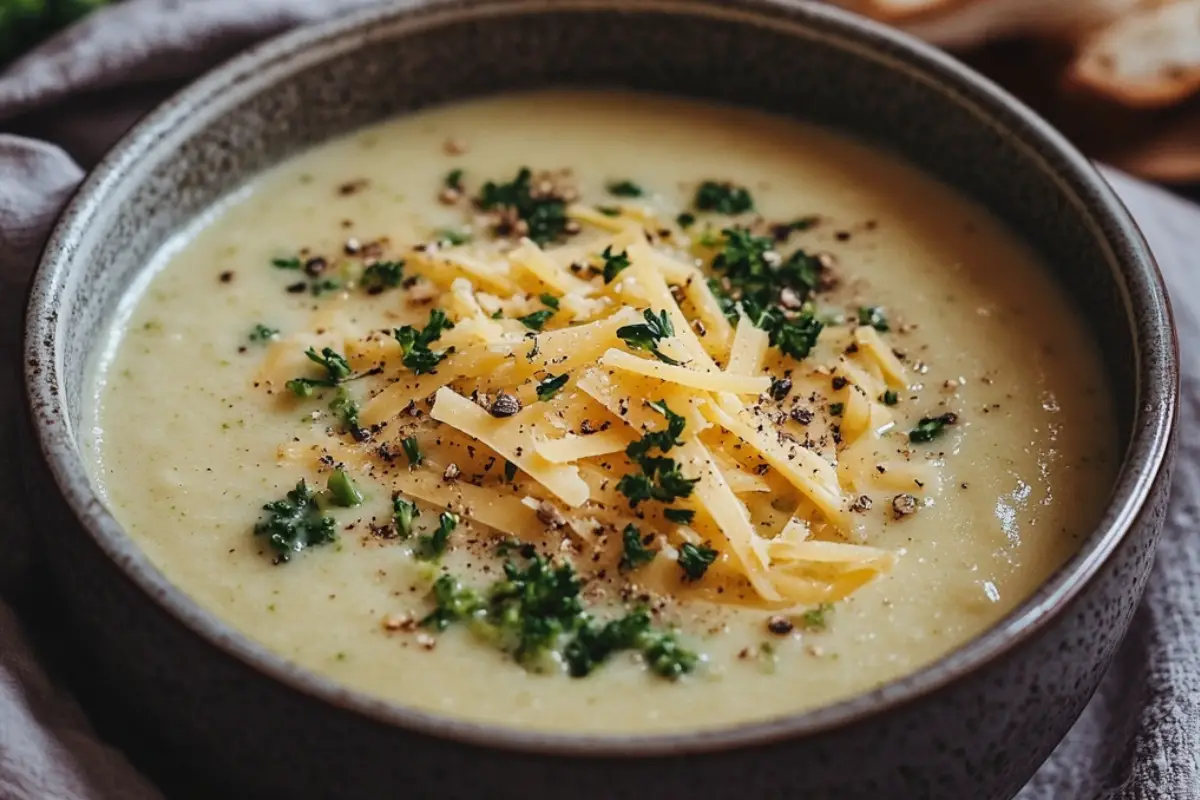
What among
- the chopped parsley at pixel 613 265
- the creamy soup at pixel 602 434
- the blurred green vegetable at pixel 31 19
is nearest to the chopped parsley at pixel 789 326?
the creamy soup at pixel 602 434

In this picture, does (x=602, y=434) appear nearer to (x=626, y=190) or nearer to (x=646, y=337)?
(x=646, y=337)

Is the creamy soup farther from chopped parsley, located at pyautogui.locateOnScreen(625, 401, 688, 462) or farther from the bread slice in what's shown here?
the bread slice

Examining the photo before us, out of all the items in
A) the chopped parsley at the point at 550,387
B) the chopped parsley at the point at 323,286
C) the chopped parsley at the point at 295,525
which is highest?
the chopped parsley at the point at 550,387

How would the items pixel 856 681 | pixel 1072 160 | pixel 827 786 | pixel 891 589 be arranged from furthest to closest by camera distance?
pixel 1072 160, pixel 891 589, pixel 856 681, pixel 827 786

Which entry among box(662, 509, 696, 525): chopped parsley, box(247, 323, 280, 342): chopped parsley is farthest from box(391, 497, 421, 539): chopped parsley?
box(247, 323, 280, 342): chopped parsley

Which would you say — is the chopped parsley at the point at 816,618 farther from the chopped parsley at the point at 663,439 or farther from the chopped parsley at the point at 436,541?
the chopped parsley at the point at 436,541

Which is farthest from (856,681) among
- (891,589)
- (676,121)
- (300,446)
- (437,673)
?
(676,121)

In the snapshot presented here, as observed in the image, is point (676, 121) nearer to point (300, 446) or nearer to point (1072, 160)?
point (1072, 160)

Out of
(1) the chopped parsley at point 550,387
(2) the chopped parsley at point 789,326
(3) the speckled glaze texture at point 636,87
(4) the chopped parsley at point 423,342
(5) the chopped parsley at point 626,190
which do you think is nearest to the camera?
(3) the speckled glaze texture at point 636,87
